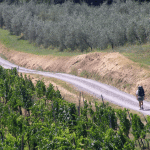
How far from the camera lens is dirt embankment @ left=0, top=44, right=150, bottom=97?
86.4ft

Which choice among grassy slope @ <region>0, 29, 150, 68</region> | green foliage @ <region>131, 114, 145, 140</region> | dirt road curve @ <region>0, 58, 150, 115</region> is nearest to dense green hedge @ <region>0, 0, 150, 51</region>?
grassy slope @ <region>0, 29, 150, 68</region>

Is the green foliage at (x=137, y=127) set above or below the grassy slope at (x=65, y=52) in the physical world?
below

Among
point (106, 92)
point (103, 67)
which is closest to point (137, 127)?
point (106, 92)

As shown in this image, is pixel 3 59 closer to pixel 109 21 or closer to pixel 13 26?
pixel 13 26

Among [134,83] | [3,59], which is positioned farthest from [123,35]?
[3,59]

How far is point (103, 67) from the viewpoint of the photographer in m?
33.1

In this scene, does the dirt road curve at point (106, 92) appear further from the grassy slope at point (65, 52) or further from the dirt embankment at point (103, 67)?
the grassy slope at point (65, 52)

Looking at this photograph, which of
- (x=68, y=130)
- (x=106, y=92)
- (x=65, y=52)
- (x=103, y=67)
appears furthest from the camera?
(x=65, y=52)

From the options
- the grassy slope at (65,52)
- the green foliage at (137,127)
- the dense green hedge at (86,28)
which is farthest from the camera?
the dense green hedge at (86,28)

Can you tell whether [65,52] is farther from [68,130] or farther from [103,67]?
[68,130]

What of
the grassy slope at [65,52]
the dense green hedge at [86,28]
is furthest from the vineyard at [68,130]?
the dense green hedge at [86,28]

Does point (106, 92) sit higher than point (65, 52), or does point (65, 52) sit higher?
point (65, 52)

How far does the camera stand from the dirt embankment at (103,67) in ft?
86.4

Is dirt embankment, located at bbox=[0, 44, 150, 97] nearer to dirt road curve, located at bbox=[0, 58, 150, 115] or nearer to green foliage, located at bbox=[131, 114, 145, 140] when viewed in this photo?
dirt road curve, located at bbox=[0, 58, 150, 115]
